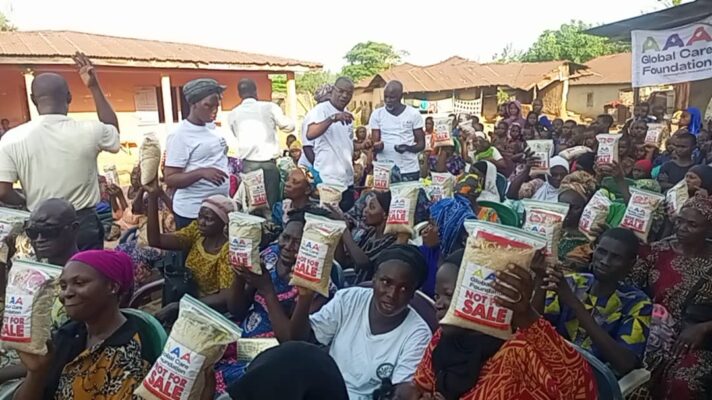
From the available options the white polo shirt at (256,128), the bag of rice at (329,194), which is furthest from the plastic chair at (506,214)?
the white polo shirt at (256,128)

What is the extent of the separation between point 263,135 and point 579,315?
432 centimetres

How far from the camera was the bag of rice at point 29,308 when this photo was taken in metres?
1.92

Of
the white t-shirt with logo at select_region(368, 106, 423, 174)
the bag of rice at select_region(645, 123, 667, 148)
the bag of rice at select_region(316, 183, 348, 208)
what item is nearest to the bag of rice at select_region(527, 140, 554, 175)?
the white t-shirt with logo at select_region(368, 106, 423, 174)

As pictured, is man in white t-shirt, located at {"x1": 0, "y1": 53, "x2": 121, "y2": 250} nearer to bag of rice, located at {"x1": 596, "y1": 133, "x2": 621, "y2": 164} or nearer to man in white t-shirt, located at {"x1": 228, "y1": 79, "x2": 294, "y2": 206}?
man in white t-shirt, located at {"x1": 228, "y1": 79, "x2": 294, "y2": 206}

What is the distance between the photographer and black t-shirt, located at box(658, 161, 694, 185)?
5074 mm

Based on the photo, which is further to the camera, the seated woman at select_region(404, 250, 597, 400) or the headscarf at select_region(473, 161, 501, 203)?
the headscarf at select_region(473, 161, 501, 203)

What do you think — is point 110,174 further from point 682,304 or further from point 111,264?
point 682,304

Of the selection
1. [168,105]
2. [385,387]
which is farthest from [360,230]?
[168,105]

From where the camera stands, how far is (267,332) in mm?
2949

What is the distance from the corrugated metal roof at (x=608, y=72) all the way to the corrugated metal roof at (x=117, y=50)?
1604 centimetres

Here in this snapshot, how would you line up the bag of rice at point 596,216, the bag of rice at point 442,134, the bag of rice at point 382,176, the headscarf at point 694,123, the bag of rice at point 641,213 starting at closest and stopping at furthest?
the bag of rice at point 641,213 → the bag of rice at point 596,216 → the bag of rice at point 382,176 → the bag of rice at point 442,134 → the headscarf at point 694,123

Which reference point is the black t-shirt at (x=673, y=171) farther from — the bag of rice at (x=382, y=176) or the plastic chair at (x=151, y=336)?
the plastic chair at (x=151, y=336)

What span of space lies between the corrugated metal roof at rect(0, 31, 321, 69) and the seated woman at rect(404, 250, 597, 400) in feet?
40.7

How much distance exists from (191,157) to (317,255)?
200 centimetres
